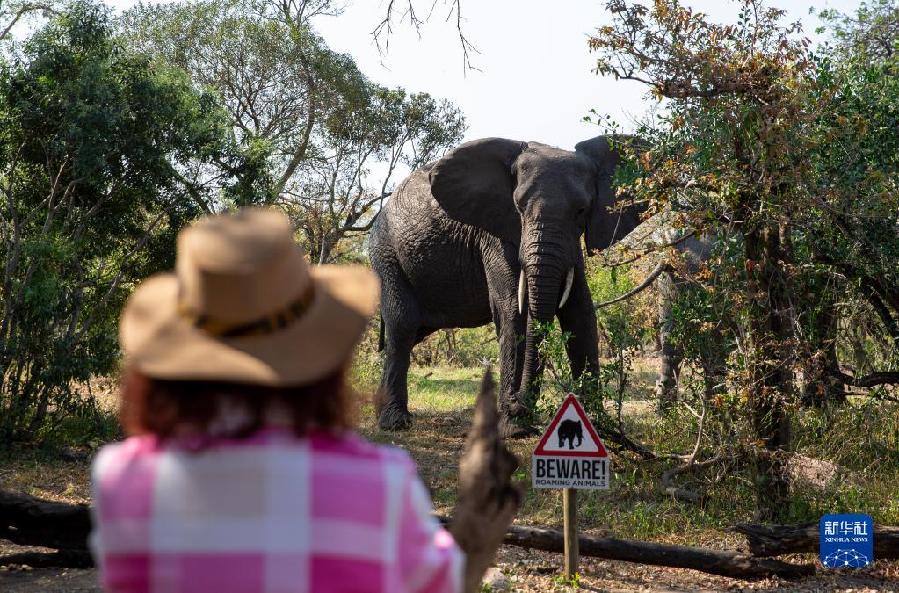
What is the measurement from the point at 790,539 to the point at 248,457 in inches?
218

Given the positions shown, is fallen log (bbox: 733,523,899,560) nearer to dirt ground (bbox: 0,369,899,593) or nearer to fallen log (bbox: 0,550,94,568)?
dirt ground (bbox: 0,369,899,593)

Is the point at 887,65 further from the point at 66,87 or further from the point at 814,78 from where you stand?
the point at 66,87

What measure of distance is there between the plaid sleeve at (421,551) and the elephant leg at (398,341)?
420 inches

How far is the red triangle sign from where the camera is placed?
20.8 feet

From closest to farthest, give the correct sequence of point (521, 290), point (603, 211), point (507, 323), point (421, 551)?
point (421, 551), point (521, 290), point (603, 211), point (507, 323)

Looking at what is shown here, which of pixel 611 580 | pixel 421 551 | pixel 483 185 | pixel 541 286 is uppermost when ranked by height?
pixel 483 185

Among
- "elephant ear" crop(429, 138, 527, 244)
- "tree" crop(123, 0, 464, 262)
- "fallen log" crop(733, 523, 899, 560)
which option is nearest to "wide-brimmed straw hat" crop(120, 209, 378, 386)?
"fallen log" crop(733, 523, 899, 560)

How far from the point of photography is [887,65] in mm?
9820

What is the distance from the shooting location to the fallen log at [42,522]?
255 inches

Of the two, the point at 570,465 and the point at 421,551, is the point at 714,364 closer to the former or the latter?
the point at 570,465

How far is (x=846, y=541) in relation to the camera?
664cm

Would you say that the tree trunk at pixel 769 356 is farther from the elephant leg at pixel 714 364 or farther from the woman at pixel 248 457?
the woman at pixel 248 457

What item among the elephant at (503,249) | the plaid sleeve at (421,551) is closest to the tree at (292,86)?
the elephant at (503,249)

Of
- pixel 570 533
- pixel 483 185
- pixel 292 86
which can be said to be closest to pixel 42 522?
pixel 570 533
